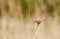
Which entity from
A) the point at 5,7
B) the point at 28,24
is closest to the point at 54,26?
the point at 28,24

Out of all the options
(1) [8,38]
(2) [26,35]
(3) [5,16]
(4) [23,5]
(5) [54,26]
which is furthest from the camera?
(4) [23,5]

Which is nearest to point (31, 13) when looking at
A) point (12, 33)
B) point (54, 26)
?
point (54, 26)

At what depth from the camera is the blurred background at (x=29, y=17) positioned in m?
1.74

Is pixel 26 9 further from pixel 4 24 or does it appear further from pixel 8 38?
Result: pixel 8 38

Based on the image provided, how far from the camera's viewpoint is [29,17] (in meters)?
2.15

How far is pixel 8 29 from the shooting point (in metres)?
1.75

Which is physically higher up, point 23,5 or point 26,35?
point 23,5

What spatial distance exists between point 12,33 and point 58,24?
46 centimetres

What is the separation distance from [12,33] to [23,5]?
0.65 metres

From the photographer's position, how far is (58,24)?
1895 mm

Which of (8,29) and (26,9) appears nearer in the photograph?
(8,29)

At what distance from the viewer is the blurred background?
5.70 ft

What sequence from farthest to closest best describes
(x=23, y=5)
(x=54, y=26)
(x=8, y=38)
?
(x=23, y=5), (x=54, y=26), (x=8, y=38)

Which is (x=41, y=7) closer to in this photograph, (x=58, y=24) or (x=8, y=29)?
(x=58, y=24)
